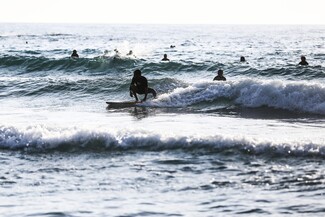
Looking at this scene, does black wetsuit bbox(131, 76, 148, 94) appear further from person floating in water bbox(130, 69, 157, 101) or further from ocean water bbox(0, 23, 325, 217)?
ocean water bbox(0, 23, 325, 217)

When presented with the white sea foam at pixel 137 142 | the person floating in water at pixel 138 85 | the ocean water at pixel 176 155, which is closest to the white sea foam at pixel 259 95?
the ocean water at pixel 176 155

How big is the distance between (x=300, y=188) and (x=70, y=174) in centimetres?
359

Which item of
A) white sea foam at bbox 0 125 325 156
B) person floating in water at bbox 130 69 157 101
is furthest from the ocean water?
person floating in water at bbox 130 69 157 101

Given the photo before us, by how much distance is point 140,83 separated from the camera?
64.0ft

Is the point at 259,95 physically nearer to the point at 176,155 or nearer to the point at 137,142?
the point at 137,142

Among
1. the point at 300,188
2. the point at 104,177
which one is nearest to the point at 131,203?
the point at 104,177

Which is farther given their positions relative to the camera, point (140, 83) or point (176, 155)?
point (140, 83)

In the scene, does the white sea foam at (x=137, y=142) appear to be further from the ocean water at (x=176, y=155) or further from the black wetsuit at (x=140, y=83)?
the black wetsuit at (x=140, y=83)

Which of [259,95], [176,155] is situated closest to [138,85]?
[259,95]

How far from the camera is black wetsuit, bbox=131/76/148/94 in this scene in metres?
19.5

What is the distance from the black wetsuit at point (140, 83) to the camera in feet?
63.8

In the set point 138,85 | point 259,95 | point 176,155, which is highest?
point 138,85

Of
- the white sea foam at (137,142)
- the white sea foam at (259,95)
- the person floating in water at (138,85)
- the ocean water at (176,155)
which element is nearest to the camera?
the ocean water at (176,155)

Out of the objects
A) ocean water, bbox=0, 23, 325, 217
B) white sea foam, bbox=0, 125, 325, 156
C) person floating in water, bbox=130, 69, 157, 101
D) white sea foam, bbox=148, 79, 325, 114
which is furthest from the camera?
person floating in water, bbox=130, 69, 157, 101
